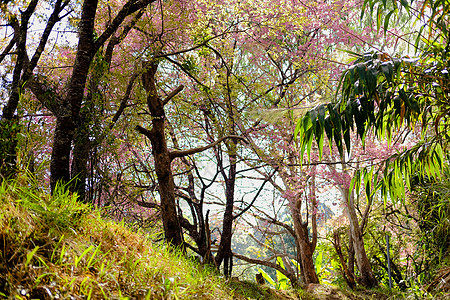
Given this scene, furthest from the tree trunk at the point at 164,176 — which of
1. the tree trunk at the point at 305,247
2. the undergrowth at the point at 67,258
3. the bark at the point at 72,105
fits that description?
the tree trunk at the point at 305,247

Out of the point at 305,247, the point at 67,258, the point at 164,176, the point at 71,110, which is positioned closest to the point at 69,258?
the point at 67,258

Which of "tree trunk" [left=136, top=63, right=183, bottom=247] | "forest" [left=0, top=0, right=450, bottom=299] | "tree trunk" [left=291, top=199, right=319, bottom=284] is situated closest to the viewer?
"forest" [left=0, top=0, right=450, bottom=299]

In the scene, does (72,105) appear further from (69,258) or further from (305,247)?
(305,247)

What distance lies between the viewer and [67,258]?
1.64m

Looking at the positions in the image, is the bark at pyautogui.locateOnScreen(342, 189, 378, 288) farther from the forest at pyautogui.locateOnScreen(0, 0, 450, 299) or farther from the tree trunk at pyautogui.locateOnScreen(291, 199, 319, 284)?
the tree trunk at pyautogui.locateOnScreen(291, 199, 319, 284)

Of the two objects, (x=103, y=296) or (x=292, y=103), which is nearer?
(x=103, y=296)

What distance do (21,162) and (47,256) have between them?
2.66 ft

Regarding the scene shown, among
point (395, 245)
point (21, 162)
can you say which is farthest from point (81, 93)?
point (395, 245)

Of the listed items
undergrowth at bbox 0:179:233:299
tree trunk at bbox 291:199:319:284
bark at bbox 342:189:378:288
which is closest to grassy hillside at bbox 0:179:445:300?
undergrowth at bbox 0:179:233:299

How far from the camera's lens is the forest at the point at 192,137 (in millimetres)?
1903

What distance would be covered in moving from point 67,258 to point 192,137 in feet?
14.6

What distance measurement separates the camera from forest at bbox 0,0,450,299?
1.90 m

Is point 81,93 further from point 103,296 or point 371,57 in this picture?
point 371,57

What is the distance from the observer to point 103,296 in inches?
62.2
